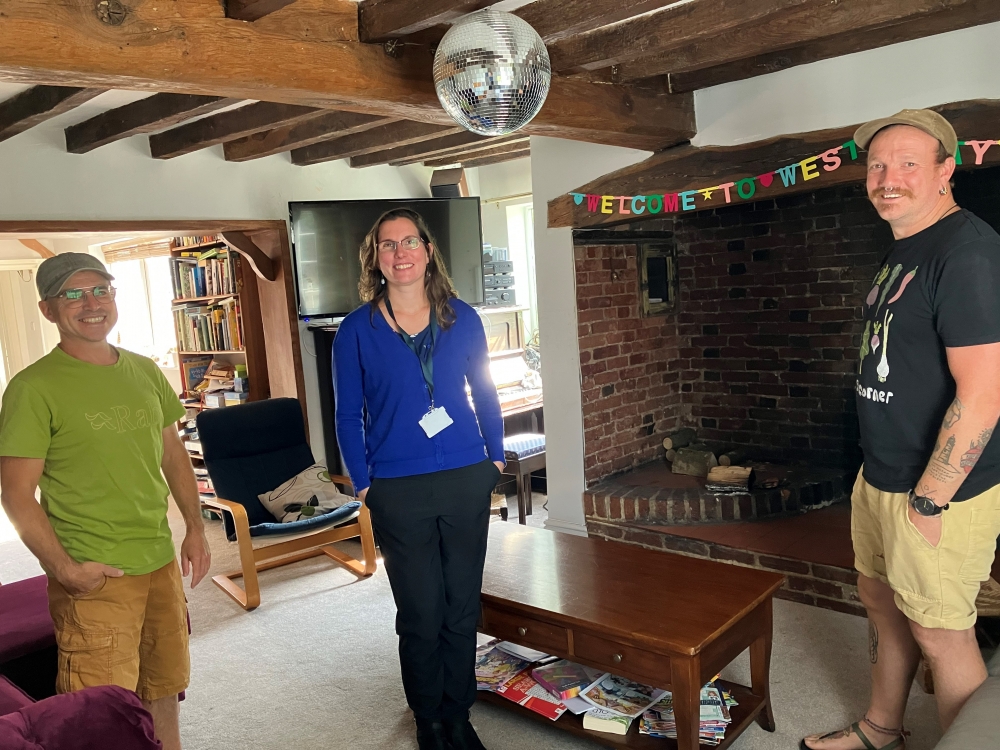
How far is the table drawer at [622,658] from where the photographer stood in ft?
6.75

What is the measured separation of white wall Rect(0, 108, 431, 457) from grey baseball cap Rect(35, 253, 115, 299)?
7.08 ft

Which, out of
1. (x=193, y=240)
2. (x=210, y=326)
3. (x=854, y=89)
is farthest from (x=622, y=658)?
(x=193, y=240)

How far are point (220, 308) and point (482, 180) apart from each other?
1.98 meters

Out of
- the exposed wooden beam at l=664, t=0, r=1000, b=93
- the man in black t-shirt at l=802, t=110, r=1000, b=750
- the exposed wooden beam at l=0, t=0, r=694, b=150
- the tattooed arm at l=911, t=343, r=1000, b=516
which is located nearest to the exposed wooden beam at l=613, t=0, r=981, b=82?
the exposed wooden beam at l=664, t=0, r=1000, b=93

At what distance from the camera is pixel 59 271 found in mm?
1896

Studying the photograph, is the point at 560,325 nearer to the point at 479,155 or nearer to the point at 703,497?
the point at 703,497

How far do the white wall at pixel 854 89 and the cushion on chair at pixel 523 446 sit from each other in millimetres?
1781

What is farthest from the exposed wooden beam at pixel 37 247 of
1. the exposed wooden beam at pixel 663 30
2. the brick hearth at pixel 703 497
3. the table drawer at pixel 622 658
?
the table drawer at pixel 622 658

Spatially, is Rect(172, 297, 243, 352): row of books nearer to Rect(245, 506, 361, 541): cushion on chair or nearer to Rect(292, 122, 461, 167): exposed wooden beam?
Rect(292, 122, 461, 167): exposed wooden beam

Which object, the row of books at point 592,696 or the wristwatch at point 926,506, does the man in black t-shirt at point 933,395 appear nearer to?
the wristwatch at point 926,506

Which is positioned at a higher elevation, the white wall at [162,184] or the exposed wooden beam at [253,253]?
the white wall at [162,184]

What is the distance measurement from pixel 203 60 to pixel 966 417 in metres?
1.93

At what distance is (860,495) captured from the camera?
80.0 inches

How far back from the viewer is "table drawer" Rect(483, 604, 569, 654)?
7.45ft
